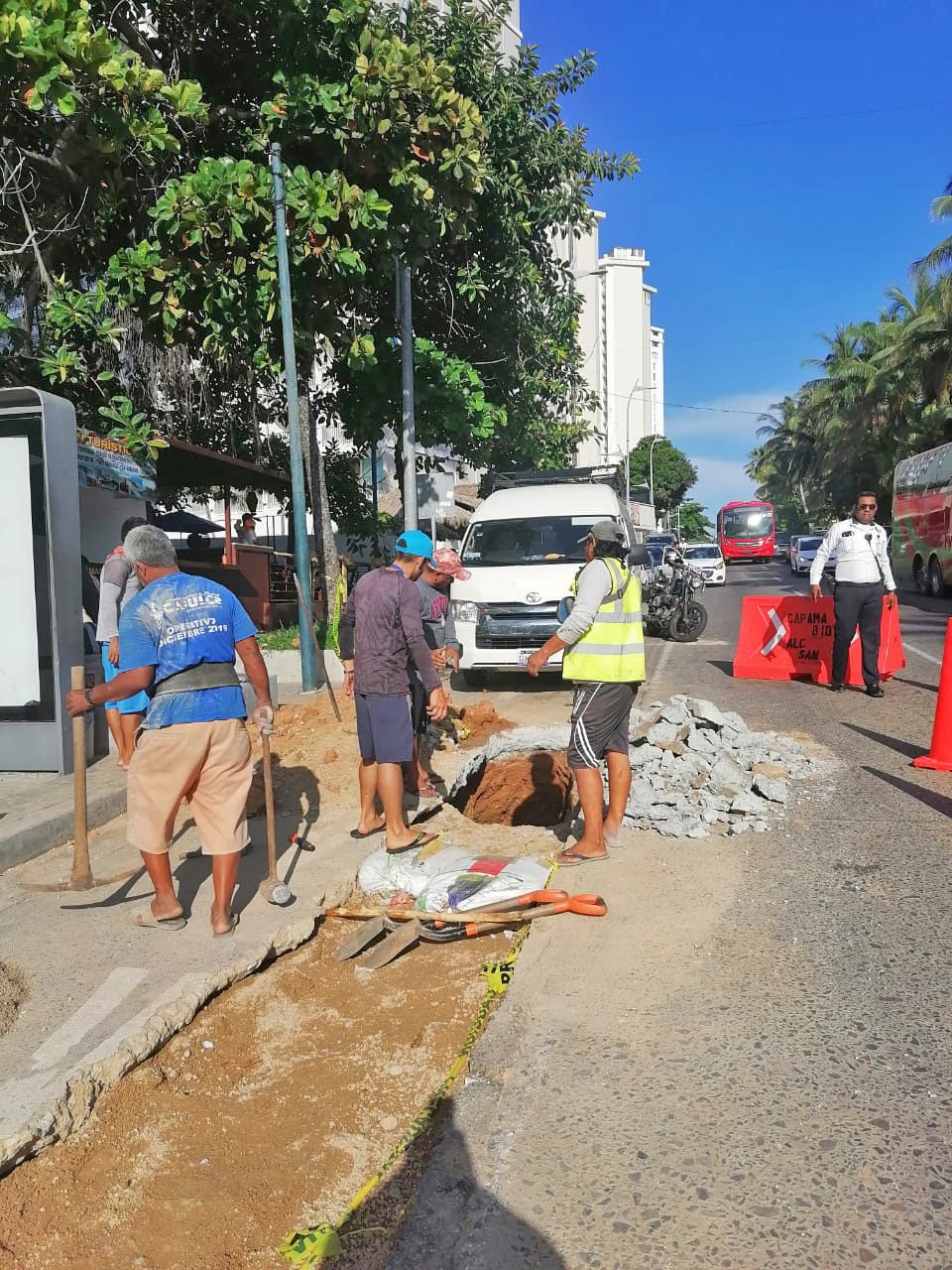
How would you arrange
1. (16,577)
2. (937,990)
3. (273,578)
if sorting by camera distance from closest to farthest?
(937,990) → (16,577) → (273,578)

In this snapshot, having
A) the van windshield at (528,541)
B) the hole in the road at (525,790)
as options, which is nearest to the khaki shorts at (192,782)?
the hole in the road at (525,790)

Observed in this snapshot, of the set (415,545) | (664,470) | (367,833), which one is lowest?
(367,833)

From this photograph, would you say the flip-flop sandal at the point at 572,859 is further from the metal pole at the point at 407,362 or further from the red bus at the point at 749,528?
the red bus at the point at 749,528

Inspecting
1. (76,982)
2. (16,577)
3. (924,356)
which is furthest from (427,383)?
(924,356)

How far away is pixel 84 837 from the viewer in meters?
4.75

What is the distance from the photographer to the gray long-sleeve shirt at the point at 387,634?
5121mm

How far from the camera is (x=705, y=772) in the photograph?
19.6 ft

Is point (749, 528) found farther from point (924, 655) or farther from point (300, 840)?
point (300, 840)

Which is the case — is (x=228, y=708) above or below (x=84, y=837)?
above

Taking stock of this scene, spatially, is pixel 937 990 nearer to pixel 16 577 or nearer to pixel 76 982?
pixel 76 982

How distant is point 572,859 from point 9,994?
2661 millimetres

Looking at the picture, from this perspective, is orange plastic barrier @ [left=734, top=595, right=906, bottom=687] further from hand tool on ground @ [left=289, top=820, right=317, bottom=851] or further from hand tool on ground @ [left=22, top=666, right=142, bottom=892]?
hand tool on ground @ [left=22, top=666, right=142, bottom=892]

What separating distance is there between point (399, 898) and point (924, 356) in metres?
40.2

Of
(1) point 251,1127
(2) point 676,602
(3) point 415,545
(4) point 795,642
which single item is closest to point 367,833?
(3) point 415,545
